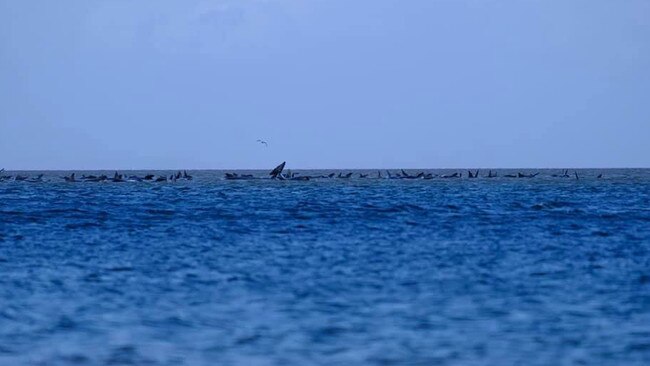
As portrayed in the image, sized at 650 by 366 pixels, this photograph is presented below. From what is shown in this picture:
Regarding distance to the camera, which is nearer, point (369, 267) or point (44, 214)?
point (369, 267)

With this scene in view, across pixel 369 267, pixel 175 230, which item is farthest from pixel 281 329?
pixel 175 230

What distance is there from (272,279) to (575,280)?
660 centimetres

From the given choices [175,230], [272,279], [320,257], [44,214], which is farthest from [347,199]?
[272,279]

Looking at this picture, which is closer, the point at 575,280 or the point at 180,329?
the point at 180,329

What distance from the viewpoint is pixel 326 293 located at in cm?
2062

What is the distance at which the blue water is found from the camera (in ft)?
50.1

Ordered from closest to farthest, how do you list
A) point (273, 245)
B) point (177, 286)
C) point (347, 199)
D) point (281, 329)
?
1. point (281, 329)
2. point (177, 286)
3. point (273, 245)
4. point (347, 199)

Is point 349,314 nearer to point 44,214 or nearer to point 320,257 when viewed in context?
point 320,257

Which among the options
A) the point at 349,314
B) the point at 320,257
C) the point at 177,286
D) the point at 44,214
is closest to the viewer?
the point at 349,314

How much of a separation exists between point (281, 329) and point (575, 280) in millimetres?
8551

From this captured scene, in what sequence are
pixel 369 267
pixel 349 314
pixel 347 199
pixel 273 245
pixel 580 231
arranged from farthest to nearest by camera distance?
1. pixel 347 199
2. pixel 580 231
3. pixel 273 245
4. pixel 369 267
5. pixel 349 314

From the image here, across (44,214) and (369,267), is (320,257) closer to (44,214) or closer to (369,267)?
(369,267)

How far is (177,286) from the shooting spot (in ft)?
71.8

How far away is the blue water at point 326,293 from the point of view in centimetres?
1527
